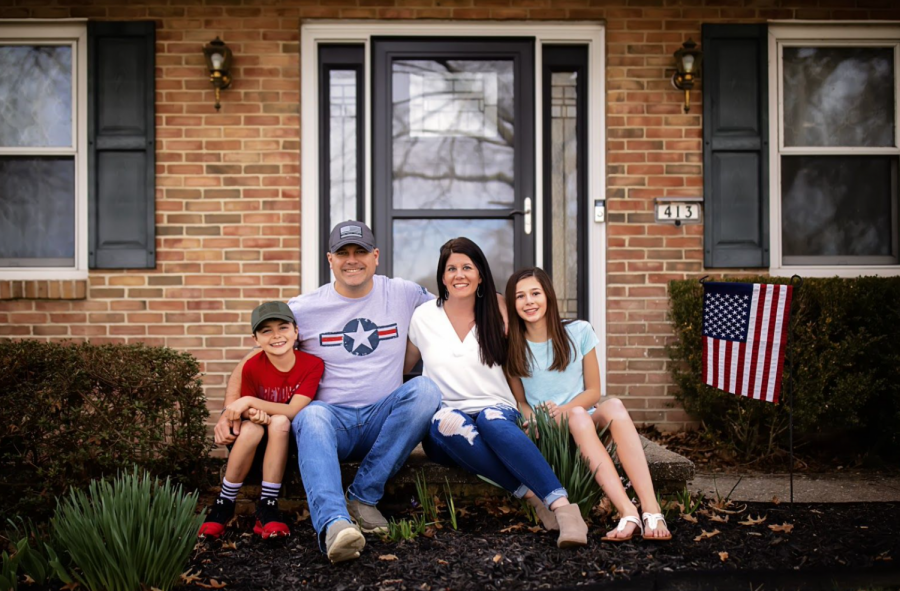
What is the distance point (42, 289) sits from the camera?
4.82 meters

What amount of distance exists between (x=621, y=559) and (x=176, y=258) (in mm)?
3524

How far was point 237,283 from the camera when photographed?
493 centimetres

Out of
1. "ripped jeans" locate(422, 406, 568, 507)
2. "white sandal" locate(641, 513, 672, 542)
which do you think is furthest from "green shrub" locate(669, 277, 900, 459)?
"ripped jeans" locate(422, 406, 568, 507)

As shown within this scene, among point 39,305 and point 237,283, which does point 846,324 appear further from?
point 39,305

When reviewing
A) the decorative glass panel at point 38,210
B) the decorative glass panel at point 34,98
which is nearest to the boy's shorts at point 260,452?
the decorative glass panel at point 38,210

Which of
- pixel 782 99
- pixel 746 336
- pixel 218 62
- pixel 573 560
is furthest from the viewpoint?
pixel 782 99

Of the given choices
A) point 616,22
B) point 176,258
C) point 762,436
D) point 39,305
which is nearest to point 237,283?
point 176,258

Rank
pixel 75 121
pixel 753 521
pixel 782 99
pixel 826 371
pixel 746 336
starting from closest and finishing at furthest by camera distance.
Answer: pixel 753 521, pixel 746 336, pixel 826 371, pixel 75 121, pixel 782 99

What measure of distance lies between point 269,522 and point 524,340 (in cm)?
132

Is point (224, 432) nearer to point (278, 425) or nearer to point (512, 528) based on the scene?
point (278, 425)

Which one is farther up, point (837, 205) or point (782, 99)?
point (782, 99)

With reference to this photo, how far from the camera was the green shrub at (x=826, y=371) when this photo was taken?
4.32 m

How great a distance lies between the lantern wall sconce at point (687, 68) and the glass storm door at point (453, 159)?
3.15ft

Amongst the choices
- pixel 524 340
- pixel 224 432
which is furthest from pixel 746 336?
pixel 224 432
